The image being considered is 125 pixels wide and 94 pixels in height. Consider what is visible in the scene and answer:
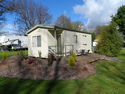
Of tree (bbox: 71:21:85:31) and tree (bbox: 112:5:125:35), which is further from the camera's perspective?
tree (bbox: 71:21:85:31)

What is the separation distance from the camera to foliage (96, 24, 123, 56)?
62.3 ft

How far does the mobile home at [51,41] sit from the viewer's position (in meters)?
15.2

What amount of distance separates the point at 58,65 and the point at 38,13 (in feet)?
108

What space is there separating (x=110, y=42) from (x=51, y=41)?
7.89 metres

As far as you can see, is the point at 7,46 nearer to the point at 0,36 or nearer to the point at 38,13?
the point at 0,36

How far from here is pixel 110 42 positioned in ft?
62.5

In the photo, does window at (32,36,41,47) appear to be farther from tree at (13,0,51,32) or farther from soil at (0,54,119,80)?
tree at (13,0,51,32)

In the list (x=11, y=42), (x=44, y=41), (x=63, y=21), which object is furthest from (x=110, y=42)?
(x=63, y=21)

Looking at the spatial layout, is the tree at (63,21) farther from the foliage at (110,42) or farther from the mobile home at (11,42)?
the foliage at (110,42)

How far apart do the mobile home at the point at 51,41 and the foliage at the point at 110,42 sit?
3.71 m

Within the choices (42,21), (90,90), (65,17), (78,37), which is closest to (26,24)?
(42,21)

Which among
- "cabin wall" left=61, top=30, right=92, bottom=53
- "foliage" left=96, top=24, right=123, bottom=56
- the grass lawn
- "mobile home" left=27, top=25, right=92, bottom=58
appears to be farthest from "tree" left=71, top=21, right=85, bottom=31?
the grass lawn

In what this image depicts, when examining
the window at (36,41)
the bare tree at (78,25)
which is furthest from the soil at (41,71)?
the bare tree at (78,25)

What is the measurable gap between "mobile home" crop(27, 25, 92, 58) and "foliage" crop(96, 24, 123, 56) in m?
3.71
